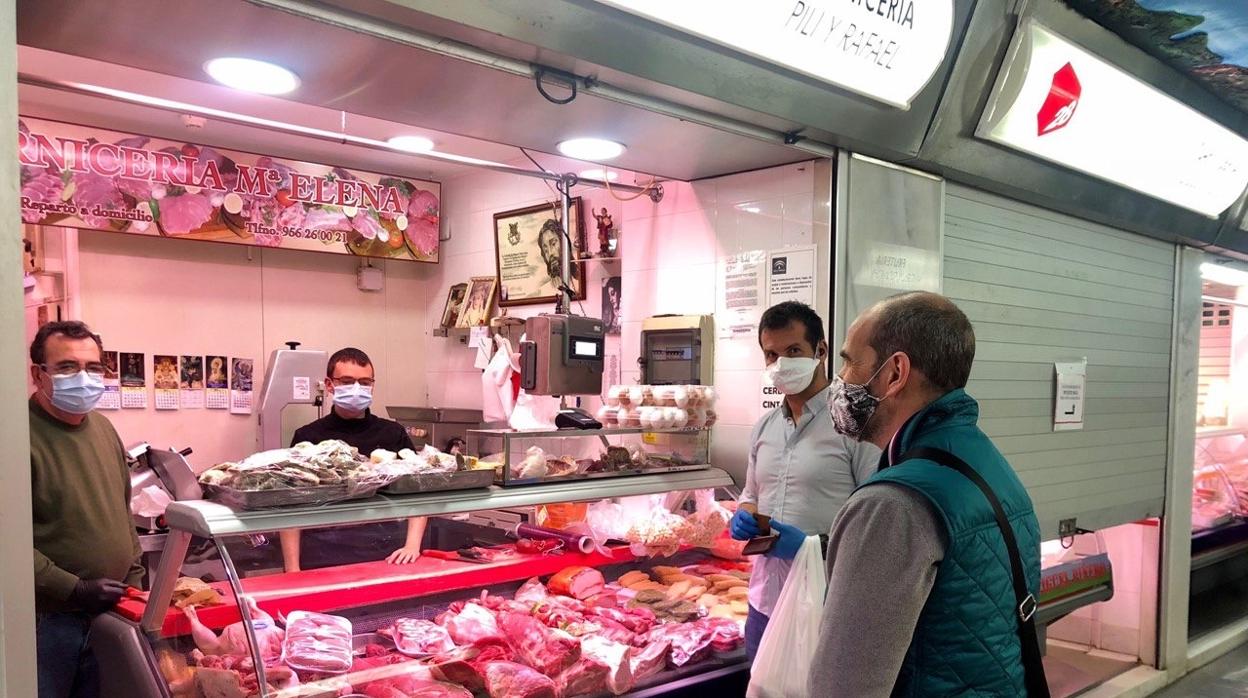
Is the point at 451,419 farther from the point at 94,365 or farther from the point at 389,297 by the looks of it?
the point at 94,365

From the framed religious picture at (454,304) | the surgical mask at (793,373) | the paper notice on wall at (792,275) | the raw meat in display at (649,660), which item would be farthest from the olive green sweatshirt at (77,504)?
the framed religious picture at (454,304)

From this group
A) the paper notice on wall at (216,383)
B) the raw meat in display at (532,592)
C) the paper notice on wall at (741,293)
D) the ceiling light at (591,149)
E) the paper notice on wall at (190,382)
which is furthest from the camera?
the paper notice on wall at (216,383)

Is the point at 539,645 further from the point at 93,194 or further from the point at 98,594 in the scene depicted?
the point at 93,194

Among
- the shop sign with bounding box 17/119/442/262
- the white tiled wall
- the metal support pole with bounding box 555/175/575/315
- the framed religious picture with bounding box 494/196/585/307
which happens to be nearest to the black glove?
the metal support pole with bounding box 555/175/575/315

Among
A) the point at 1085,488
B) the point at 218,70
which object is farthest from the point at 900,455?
the point at 1085,488

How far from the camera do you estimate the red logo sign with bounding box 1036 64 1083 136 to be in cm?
408

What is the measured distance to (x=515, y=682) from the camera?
271cm

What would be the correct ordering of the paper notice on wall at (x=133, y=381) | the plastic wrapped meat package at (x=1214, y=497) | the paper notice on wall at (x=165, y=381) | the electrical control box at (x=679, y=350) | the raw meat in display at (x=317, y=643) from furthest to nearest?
1. the plastic wrapped meat package at (x=1214, y=497)
2. the paper notice on wall at (x=165, y=381)
3. the paper notice on wall at (x=133, y=381)
4. the electrical control box at (x=679, y=350)
5. the raw meat in display at (x=317, y=643)

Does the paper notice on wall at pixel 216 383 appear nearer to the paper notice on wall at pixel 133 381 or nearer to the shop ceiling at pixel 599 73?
the paper notice on wall at pixel 133 381

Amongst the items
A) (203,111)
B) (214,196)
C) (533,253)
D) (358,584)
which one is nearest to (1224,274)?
(533,253)

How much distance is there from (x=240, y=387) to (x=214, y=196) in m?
1.59

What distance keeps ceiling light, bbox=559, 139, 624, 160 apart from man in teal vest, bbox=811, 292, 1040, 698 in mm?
2095

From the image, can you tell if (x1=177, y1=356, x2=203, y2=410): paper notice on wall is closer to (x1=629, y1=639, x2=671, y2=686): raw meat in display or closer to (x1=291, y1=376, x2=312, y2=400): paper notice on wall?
(x1=291, y1=376, x2=312, y2=400): paper notice on wall

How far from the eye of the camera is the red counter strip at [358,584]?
2529 mm
